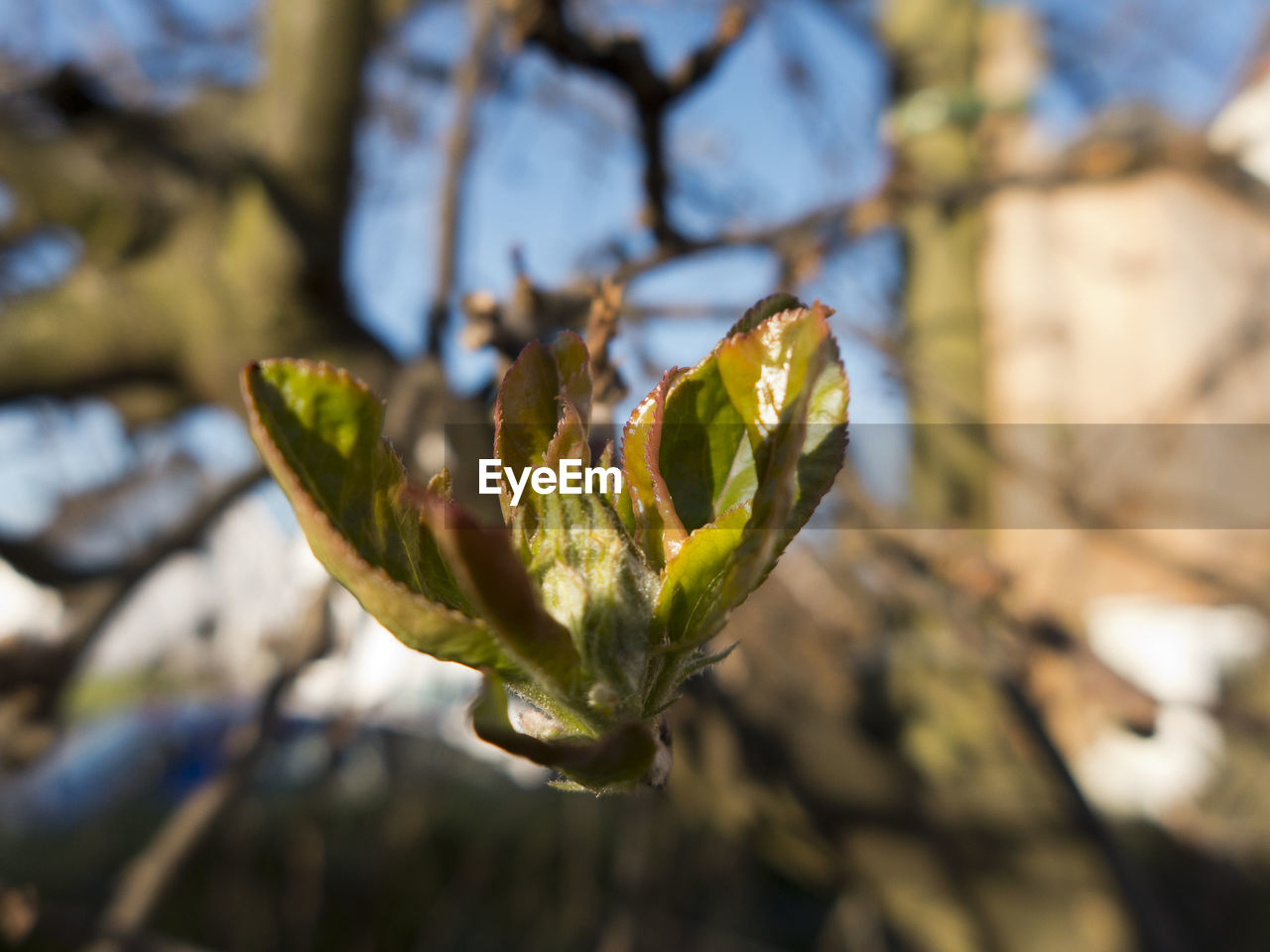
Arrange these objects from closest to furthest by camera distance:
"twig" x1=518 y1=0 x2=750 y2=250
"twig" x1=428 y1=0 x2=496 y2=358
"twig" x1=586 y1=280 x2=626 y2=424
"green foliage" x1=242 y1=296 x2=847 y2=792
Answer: "green foliage" x1=242 y1=296 x2=847 y2=792 < "twig" x1=586 y1=280 x2=626 y2=424 < "twig" x1=518 y1=0 x2=750 y2=250 < "twig" x1=428 y1=0 x2=496 y2=358

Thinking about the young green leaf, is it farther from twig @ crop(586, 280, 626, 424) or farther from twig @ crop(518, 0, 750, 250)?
twig @ crop(518, 0, 750, 250)

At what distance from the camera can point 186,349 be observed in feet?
5.66

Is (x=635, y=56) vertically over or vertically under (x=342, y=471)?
over

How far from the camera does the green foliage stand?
24 centimetres

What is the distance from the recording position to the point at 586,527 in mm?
309

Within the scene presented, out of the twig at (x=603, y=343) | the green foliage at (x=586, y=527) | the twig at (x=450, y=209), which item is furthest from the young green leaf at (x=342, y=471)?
the twig at (x=450, y=209)

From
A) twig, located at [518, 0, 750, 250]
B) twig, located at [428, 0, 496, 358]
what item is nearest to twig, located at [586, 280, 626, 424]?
twig, located at [518, 0, 750, 250]

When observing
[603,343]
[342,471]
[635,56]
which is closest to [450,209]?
[635,56]

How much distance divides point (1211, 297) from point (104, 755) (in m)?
8.78

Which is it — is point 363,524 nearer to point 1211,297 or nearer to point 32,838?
point 32,838

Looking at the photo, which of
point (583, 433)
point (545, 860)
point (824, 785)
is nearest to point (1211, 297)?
point (545, 860)

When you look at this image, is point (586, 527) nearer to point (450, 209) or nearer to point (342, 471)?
point (342, 471)

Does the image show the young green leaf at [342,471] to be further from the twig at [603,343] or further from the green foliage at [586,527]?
the twig at [603,343]

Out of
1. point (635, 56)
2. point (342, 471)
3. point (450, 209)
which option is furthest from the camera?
point (450, 209)
